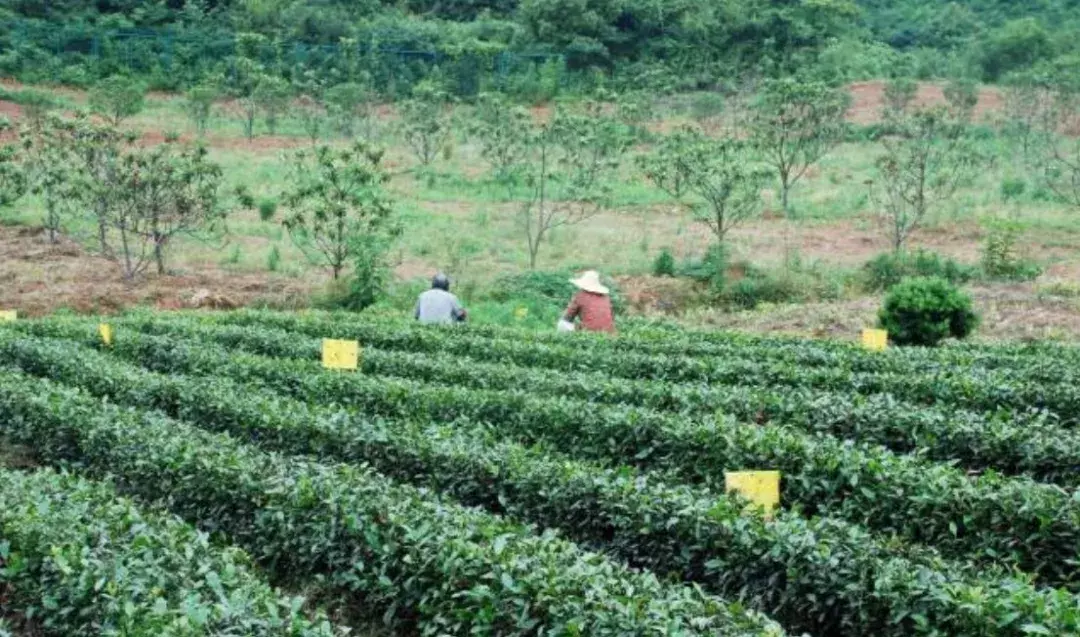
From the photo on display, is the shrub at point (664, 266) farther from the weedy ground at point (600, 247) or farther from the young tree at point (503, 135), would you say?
the young tree at point (503, 135)

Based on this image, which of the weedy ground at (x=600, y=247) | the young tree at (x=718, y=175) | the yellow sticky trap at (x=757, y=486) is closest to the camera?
the yellow sticky trap at (x=757, y=486)

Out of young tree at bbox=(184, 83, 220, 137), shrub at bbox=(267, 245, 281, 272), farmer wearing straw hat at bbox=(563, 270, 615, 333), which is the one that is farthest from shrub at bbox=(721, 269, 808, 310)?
young tree at bbox=(184, 83, 220, 137)

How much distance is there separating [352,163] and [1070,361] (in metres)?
12.6

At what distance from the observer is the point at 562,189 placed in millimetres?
29688

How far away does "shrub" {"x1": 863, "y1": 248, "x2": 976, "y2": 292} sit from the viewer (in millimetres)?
22312

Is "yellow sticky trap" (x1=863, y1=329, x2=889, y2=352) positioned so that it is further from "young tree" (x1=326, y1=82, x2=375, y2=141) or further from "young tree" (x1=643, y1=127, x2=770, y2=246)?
"young tree" (x1=326, y1=82, x2=375, y2=141)

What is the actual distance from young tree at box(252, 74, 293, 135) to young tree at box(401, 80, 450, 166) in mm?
4272

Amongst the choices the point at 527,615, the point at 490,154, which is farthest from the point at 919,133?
the point at 527,615

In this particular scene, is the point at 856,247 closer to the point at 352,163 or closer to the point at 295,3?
the point at 352,163

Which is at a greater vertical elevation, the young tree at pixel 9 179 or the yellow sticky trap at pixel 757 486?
the young tree at pixel 9 179

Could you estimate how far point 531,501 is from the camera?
741 centimetres

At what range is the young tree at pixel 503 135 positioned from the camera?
3284 cm

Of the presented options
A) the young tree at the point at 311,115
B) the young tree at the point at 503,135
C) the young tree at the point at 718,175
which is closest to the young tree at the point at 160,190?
the young tree at the point at 718,175

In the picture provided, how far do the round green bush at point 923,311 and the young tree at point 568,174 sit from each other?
8.85 m
